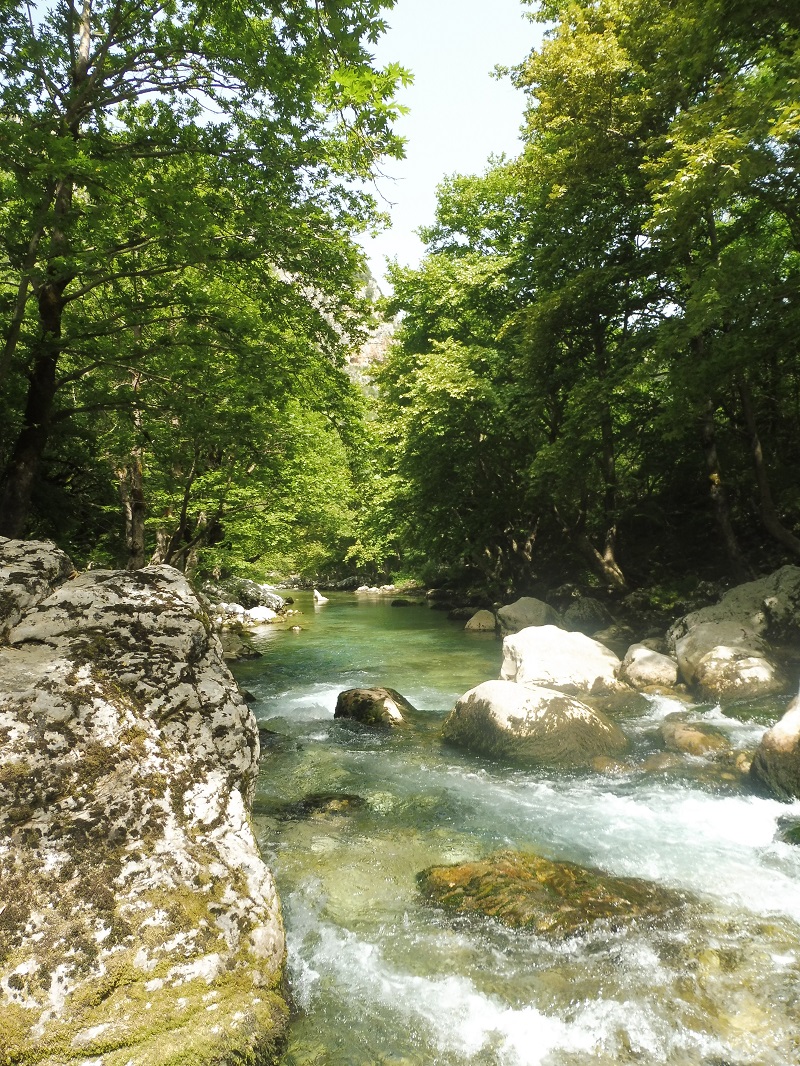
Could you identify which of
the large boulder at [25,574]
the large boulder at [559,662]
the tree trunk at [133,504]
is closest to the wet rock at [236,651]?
the tree trunk at [133,504]

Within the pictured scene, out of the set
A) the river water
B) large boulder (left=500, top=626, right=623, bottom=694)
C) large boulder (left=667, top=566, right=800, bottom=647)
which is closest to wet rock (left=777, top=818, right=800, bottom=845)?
the river water

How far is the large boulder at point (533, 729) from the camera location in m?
7.77

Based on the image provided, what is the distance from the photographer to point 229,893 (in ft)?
10.2

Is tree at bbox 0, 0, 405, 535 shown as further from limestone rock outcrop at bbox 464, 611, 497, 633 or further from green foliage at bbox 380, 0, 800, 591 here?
limestone rock outcrop at bbox 464, 611, 497, 633

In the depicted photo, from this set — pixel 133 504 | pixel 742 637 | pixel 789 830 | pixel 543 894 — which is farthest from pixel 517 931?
pixel 133 504

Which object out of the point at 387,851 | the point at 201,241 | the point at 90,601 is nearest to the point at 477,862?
the point at 387,851

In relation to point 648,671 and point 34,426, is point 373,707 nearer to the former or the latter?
point 648,671

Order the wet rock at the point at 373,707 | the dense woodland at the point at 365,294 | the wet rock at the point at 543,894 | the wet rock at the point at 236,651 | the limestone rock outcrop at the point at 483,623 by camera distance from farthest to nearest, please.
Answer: the limestone rock outcrop at the point at 483,623, the wet rock at the point at 236,651, the wet rock at the point at 373,707, the dense woodland at the point at 365,294, the wet rock at the point at 543,894

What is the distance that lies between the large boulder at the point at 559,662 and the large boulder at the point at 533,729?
267cm

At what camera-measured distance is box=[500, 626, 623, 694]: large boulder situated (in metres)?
11.1

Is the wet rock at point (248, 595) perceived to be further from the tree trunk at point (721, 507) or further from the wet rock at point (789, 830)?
the wet rock at point (789, 830)

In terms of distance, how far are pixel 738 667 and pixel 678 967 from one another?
26.6ft

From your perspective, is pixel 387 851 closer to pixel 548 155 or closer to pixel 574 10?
pixel 548 155

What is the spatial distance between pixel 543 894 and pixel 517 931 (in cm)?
48
